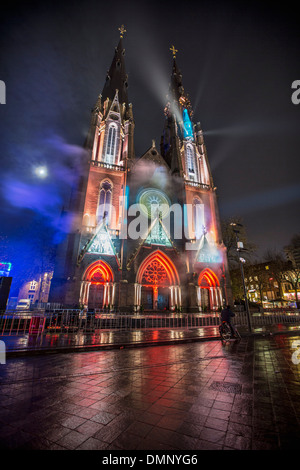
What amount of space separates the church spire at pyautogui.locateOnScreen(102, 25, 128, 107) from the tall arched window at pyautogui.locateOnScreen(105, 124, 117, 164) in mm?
7595

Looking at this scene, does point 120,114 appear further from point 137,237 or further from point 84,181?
point 137,237

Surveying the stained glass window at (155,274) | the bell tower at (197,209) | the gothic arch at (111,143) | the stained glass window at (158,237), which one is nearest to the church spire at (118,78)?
the gothic arch at (111,143)

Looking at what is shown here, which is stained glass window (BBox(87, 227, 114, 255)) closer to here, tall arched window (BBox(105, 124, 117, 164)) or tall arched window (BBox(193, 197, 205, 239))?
tall arched window (BBox(105, 124, 117, 164))

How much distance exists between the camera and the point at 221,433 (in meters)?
2.20

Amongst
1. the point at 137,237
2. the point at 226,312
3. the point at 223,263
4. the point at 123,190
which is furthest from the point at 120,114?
the point at 226,312

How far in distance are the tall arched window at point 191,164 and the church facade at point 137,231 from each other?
0.18 m

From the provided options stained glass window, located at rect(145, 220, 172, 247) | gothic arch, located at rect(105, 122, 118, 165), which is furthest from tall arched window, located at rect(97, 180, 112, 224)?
stained glass window, located at rect(145, 220, 172, 247)

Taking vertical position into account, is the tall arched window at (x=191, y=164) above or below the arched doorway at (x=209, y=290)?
above

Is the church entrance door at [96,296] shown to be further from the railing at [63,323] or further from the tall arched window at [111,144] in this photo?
the tall arched window at [111,144]

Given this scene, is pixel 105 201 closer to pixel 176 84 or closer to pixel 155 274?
pixel 155 274

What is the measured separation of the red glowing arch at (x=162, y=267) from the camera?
864 inches

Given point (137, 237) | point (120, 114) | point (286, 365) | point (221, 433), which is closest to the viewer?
point (221, 433)

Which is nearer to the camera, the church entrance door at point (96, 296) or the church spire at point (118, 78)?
the church entrance door at point (96, 296)

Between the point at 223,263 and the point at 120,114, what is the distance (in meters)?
26.4
